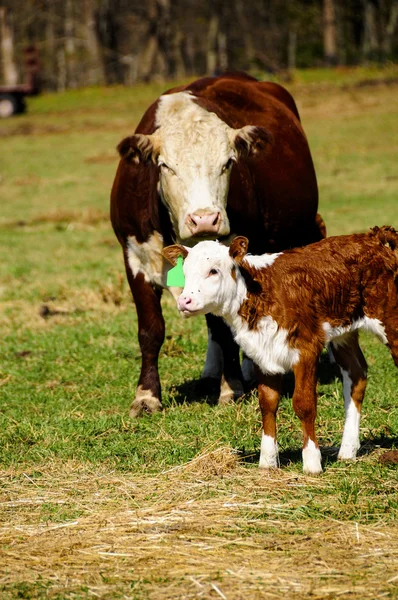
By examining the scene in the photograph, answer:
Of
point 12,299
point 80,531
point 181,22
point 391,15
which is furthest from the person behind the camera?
point 181,22

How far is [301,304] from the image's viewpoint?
5148 mm

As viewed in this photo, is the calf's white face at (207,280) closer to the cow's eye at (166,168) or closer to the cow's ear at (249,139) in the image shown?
the cow's eye at (166,168)

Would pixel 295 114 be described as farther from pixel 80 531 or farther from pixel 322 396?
pixel 80 531

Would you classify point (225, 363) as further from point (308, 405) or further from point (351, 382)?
point (308, 405)

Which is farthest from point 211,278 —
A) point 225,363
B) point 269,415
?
point 225,363

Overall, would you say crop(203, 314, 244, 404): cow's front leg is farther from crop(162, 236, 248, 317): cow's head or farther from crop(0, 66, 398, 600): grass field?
crop(162, 236, 248, 317): cow's head

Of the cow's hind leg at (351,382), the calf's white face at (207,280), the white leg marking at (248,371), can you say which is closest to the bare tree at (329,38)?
the white leg marking at (248,371)

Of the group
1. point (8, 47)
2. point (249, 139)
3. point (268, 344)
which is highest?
point (249, 139)

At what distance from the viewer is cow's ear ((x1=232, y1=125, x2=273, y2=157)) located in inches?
278

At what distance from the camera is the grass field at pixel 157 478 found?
3.98m

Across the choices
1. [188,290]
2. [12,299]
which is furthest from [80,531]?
[12,299]

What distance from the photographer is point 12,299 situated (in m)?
11.1

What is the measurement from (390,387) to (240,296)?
88.8 inches

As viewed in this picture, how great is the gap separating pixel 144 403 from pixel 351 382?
1.78 meters
